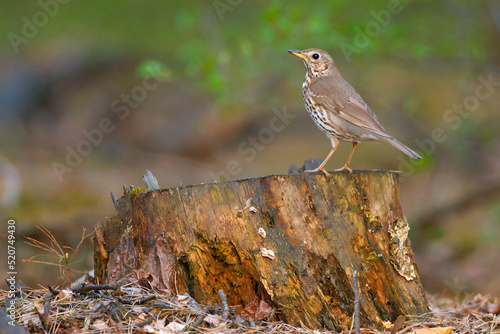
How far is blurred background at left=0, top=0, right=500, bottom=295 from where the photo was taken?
7.89 meters

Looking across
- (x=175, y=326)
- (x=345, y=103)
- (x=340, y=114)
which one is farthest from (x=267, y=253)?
(x=345, y=103)

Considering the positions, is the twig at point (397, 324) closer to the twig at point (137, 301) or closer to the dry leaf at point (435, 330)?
the dry leaf at point (435, 330)

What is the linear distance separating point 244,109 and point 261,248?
658 cm

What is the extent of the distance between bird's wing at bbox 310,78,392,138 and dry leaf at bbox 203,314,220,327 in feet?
7.29

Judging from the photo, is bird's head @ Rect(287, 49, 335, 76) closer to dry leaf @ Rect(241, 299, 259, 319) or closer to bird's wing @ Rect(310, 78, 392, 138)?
bird's wing @ Rect(310, 78, 392, 138)

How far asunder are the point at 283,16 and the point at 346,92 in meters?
2.84

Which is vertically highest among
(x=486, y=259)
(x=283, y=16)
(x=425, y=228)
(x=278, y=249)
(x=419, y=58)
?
(x=283, y=16)

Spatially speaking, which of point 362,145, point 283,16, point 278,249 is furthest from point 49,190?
point 278,249

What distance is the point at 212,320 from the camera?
10.3ft

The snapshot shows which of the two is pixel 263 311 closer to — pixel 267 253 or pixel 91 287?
pixel 267 253

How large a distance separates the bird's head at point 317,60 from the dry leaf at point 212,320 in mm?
2980

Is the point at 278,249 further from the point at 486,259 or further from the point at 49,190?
the point at 49,190

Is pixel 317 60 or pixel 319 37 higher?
pixel 319 37

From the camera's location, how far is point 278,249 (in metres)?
3.53
